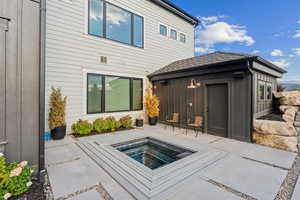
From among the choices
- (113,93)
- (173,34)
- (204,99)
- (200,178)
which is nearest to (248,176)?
(200,178)

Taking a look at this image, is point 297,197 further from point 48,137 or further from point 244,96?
point 48,137

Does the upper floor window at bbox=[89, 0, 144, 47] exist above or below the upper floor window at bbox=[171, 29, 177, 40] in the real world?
below

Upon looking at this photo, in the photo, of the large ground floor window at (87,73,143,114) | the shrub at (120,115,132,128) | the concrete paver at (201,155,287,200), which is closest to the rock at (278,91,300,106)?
the concrete paver at (201,155,287,200)

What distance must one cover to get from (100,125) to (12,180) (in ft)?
13.0

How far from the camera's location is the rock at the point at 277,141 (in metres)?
3.98

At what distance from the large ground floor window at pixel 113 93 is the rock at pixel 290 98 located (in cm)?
754

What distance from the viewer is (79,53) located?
5.95 meters

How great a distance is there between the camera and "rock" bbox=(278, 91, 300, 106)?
6.62m

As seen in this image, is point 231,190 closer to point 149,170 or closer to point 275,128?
point 149,170

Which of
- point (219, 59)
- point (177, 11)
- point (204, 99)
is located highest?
point (177, 11)

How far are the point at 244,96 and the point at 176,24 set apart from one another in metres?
7.34

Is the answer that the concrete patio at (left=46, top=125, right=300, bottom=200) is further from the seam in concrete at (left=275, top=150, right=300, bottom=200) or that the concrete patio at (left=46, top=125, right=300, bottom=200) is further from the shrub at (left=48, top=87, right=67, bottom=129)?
the shrub at (left=48, top=87, right=67, bottom=129)

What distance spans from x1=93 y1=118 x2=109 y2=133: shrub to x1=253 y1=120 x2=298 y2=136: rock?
5735mm

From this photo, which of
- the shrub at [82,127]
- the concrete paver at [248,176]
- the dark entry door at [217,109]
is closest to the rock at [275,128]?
A: the dark entry door at [217,109]
